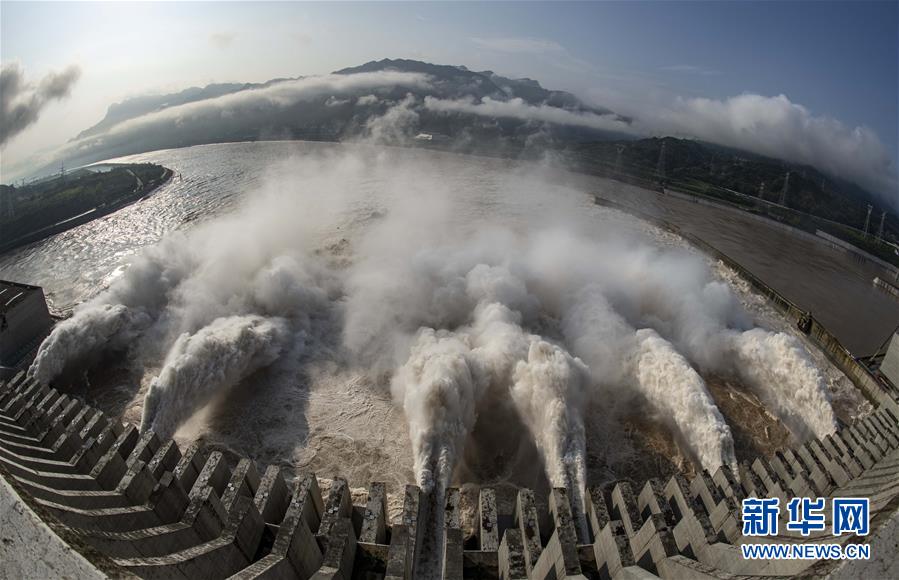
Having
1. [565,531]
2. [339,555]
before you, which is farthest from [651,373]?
[339,555]

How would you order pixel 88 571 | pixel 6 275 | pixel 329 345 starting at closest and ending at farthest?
pixel 88 571 < pixel 329 345 < pixel 6 275

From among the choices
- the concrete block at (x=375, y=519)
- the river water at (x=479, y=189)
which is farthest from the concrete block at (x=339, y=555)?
the river water at (x=479, y=189)

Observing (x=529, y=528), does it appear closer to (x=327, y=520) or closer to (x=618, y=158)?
(x=327, y=520)

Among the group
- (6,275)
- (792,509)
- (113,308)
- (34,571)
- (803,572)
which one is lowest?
(6,275)

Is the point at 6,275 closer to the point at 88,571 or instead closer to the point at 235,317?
the point at 235,317

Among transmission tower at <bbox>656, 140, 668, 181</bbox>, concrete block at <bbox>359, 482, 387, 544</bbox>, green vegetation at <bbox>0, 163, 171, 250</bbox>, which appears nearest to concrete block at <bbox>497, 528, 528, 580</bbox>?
concrete block at <bbox>359, 482, 387, 544</bbox>

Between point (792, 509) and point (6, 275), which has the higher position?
point (792, 509)

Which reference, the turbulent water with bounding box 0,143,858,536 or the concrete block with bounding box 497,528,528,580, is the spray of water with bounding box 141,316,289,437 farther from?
the concrete block with bounding box 497,528,528,580

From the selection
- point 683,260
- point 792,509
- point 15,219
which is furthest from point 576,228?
point 15,219
